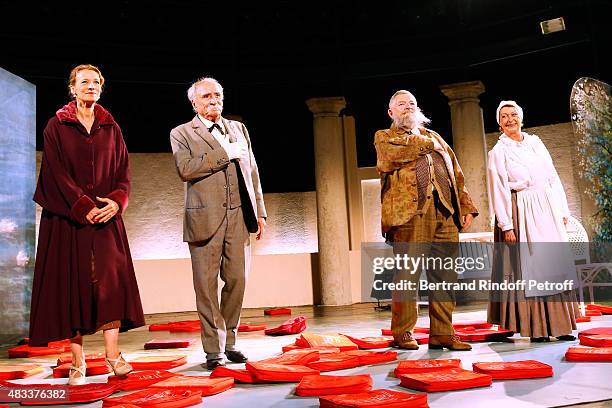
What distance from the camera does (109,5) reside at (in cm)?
914

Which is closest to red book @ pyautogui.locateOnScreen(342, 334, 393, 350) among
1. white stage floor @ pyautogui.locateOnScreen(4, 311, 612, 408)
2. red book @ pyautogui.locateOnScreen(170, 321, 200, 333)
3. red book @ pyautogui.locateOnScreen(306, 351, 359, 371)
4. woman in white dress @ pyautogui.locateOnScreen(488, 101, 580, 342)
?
white stage floor @ pyautogui.locateOnScreen(4, 311, 612, 408)

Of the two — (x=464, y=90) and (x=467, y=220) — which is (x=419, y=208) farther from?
(x=464, y=90)

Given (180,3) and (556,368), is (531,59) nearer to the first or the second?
(180,3)

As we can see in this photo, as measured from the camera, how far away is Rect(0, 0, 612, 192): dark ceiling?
8.68m

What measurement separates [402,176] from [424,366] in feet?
4.43

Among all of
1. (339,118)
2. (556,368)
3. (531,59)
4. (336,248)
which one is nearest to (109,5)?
(339,118)

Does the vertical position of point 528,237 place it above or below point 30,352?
above

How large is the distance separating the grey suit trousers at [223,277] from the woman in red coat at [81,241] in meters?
0.44

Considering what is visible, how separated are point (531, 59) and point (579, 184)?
194cm

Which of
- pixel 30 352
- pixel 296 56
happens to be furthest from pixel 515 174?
pixel 296 56

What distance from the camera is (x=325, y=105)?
31.3 feet

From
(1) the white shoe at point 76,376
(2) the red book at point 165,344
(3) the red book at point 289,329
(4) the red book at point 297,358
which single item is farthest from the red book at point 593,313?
(1) the white shoe at point 76,376

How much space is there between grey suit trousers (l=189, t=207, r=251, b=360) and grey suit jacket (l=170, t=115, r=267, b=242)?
6 centimetres

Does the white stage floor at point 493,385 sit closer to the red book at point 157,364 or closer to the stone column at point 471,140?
the red book at point 157,364
